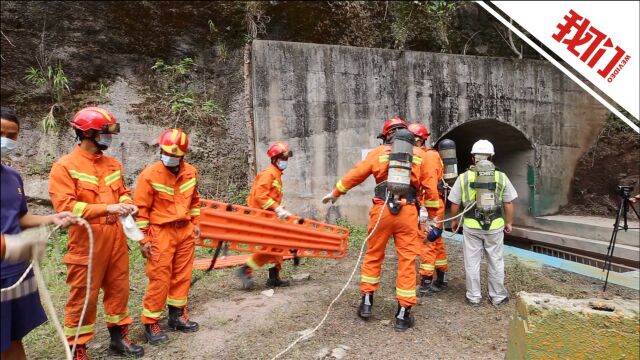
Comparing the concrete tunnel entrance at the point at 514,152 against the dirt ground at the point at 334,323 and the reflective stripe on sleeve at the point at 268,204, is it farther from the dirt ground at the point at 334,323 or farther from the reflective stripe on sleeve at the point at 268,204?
the reflective stripe on sleeve at the point at 268,204

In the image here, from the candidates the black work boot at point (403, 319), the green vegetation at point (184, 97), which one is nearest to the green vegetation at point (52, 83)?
the green vegetation at point (184, 97)

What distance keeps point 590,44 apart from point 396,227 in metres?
2.11

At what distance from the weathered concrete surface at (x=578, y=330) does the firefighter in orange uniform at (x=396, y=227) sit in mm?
1782

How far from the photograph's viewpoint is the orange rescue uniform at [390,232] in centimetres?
374

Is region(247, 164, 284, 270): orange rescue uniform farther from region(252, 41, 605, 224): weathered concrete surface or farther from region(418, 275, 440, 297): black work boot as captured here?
region(252, 41, 605, 224): weathered concrete surface

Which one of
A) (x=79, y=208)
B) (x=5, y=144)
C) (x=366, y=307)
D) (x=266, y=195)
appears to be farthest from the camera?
(x=266, y=195)

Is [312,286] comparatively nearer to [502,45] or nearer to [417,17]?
[417,17]

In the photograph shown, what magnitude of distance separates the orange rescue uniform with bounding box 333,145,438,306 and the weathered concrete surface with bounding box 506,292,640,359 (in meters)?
1.77

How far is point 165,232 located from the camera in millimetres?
3422

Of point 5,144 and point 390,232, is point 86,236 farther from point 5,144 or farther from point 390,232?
point 390,232

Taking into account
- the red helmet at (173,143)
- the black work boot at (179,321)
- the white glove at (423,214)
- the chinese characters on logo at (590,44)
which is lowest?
the black work boot at (179,321)

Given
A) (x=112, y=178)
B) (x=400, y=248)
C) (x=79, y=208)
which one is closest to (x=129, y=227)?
(x=79, y=208)

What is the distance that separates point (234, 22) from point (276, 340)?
6.44 metres

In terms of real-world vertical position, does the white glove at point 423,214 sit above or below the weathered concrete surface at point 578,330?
above
